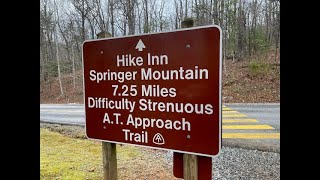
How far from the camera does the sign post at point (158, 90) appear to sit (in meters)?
1.61

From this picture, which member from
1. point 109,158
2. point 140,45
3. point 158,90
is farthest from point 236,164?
point 140,45

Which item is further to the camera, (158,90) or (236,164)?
(236,164)

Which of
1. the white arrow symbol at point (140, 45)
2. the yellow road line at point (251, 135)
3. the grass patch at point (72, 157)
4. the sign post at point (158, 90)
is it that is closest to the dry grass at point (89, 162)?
the grass patch at point (72, 157)

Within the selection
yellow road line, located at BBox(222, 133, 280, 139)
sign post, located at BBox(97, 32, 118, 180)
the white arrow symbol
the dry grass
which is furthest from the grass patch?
the white arrow symbol

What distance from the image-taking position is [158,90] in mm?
1781

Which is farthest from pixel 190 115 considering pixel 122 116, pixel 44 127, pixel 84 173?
pixel 44 127

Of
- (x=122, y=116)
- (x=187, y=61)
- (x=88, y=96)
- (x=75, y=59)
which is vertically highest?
(x=75, y=59)

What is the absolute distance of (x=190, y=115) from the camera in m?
1.66

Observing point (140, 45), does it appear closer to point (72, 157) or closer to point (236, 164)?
point (236, 164)

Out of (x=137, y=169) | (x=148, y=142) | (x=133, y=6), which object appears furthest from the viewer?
(x=133, y=6)

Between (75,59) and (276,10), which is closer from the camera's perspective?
(276,10)

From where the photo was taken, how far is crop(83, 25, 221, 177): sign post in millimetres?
1608

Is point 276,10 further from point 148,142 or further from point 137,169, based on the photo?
point 148,142
